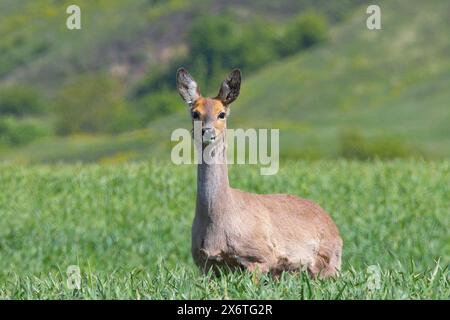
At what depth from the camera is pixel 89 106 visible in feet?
574

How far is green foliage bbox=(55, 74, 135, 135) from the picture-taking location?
170 meters

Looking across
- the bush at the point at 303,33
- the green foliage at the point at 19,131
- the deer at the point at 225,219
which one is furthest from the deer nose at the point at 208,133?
the bush at the point at 303,33

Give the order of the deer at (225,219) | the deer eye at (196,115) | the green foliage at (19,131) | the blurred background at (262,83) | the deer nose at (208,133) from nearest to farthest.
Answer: the deer nose at (208,133) < the deer eye at (196,115) < the deer at (225,219) < the blurred background at (262,83) < the green foliage at (19,131)

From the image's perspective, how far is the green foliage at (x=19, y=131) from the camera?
15623 centimetres

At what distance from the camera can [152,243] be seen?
76.4ft

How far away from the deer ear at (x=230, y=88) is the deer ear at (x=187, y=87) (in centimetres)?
27

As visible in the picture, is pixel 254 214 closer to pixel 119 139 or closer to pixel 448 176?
pixel 448 176

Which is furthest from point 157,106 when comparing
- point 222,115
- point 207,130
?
point 207,130

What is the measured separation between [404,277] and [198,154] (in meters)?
2.38

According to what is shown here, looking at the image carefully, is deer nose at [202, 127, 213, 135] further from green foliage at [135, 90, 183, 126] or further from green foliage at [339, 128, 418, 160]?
green foliage at [135, 90, 183, 126]

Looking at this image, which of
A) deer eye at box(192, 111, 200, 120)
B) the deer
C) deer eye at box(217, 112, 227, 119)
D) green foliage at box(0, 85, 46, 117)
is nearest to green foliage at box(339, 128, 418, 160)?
the deer

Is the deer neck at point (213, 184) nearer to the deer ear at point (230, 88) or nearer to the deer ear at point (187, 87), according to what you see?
the deer ear at point (230, 88)

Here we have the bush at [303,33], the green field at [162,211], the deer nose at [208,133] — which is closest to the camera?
the deer nose at [208,133]

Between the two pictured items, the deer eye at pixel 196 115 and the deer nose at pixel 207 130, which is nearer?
the deer nose at pixel 207 130
